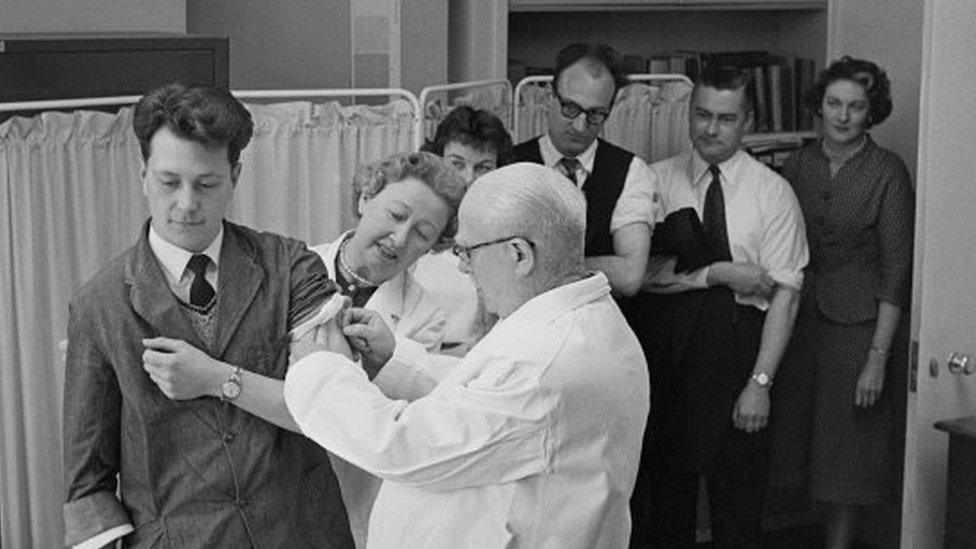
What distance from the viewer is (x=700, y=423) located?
4.16 m

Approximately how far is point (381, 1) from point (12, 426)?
5.60 ft

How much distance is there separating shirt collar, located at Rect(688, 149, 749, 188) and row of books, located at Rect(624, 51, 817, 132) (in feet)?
2.78

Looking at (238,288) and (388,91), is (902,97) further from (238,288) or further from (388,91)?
(238,288)

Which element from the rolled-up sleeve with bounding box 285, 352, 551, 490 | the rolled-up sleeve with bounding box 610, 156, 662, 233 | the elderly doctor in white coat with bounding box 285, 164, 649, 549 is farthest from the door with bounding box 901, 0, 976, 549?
the rolled-up sleeve with bounding box 285, 352, 551, 490

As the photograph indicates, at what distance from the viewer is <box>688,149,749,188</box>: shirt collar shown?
166 inches

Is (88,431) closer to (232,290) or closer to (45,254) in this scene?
(232,290)

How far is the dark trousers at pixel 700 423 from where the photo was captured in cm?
414

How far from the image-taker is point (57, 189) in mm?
3254

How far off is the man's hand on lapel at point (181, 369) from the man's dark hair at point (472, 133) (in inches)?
52.6

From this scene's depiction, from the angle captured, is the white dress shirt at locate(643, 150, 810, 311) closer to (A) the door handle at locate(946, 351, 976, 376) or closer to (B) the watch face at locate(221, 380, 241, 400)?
(A) the door handle at locate(946, 351, 976, 376)

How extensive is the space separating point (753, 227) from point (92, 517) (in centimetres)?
239

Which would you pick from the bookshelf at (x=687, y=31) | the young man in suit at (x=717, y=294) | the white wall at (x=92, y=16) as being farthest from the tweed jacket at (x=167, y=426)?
the bookshelf at (x=687, y=31)

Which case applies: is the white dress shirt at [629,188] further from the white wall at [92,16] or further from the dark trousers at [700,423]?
the white wall at [92,16]

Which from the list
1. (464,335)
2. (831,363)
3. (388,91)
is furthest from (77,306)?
(831,363)
